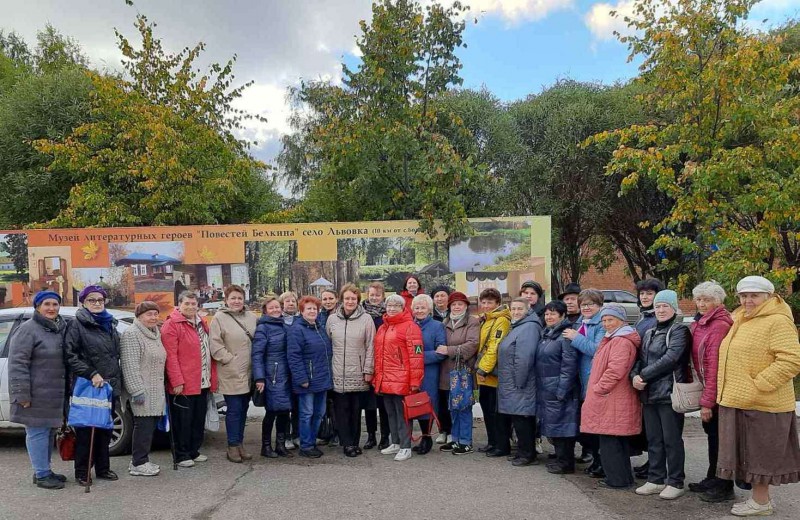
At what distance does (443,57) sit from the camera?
10844 mm

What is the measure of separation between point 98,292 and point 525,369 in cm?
404

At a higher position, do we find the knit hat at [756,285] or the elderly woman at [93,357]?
the knit hat at [756,285]

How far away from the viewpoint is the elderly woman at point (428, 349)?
6500 mm

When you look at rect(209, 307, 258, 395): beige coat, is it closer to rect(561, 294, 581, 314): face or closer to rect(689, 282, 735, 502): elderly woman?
rect(561, 294, 581, 314): face

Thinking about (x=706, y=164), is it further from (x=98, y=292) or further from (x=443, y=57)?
(x=98, y=292)

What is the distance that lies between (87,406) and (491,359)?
3794 mm

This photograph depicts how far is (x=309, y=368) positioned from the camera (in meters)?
6.34

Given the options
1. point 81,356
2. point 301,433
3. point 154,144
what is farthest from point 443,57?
point 81,356

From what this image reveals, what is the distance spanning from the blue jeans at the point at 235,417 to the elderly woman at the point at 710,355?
4.28 metres

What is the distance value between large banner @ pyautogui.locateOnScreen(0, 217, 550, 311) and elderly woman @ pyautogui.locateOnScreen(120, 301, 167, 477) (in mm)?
4750

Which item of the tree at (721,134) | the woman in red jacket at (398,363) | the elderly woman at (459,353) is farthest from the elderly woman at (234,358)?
the tree at (721,134)

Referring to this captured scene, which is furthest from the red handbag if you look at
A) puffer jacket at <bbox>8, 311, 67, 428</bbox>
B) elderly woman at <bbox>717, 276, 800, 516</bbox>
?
puffer jacket at <bbox>8, 311, 67, 428</bbox>

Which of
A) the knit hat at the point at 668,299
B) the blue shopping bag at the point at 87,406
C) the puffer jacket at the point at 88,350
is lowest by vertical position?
the blue shopping bag at the point at 87,406

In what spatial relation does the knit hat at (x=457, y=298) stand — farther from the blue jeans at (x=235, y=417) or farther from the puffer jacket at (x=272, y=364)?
the blue jeans at (x=235, y=417)
